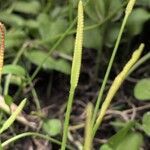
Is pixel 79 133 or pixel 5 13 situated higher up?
pixel 5 13

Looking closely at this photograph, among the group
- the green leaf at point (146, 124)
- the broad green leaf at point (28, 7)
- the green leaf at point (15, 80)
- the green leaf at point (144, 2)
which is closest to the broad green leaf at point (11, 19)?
the broad green leaf at point (28, 7)

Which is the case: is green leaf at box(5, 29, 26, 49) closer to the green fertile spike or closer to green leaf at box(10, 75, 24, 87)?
green leaf at box(10, 75, 24, 87)

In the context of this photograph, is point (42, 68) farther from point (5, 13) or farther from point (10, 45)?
point (5, 13)

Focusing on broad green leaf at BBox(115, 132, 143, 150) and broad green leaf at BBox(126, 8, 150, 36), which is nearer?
broad green leaf at BBox(115, 132, 143, 150)

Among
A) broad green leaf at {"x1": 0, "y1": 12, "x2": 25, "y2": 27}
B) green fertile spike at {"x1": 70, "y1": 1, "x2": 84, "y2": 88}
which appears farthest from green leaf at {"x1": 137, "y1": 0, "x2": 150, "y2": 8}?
green fertile spike at {"x1": 70, "y1": 1, "x2": 84, "y2": 88}

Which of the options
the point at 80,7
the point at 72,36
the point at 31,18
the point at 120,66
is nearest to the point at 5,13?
the point at 31,18

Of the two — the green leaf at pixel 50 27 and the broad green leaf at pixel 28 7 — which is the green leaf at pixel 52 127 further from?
the broad green leaf at pixel 28 7

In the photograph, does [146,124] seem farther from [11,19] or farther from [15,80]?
[11,19]
